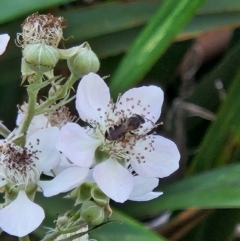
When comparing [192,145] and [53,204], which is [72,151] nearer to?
[53,204]

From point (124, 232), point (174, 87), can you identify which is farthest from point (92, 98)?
point (174, 87)

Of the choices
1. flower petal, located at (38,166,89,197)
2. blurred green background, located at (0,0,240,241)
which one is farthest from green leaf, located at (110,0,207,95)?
flower petal, located at (38,166,89,197)

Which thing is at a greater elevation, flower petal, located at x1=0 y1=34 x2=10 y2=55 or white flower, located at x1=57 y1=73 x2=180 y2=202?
flower petal, located at x1=0 y1=34 x2=10 y2=55

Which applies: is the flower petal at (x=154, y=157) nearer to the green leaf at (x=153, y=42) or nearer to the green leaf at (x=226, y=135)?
the green leaf at (x=153, y=42)

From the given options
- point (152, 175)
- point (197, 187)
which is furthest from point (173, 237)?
point (152, 175)

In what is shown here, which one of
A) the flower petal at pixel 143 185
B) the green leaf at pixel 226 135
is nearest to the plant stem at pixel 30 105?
the flower petal at pixel 143 185

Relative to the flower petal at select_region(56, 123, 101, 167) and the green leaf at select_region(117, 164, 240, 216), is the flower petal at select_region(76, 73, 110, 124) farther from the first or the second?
the green leaf at select_region(117, 164, 240, 216)

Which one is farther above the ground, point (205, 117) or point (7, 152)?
point (7, 152)
